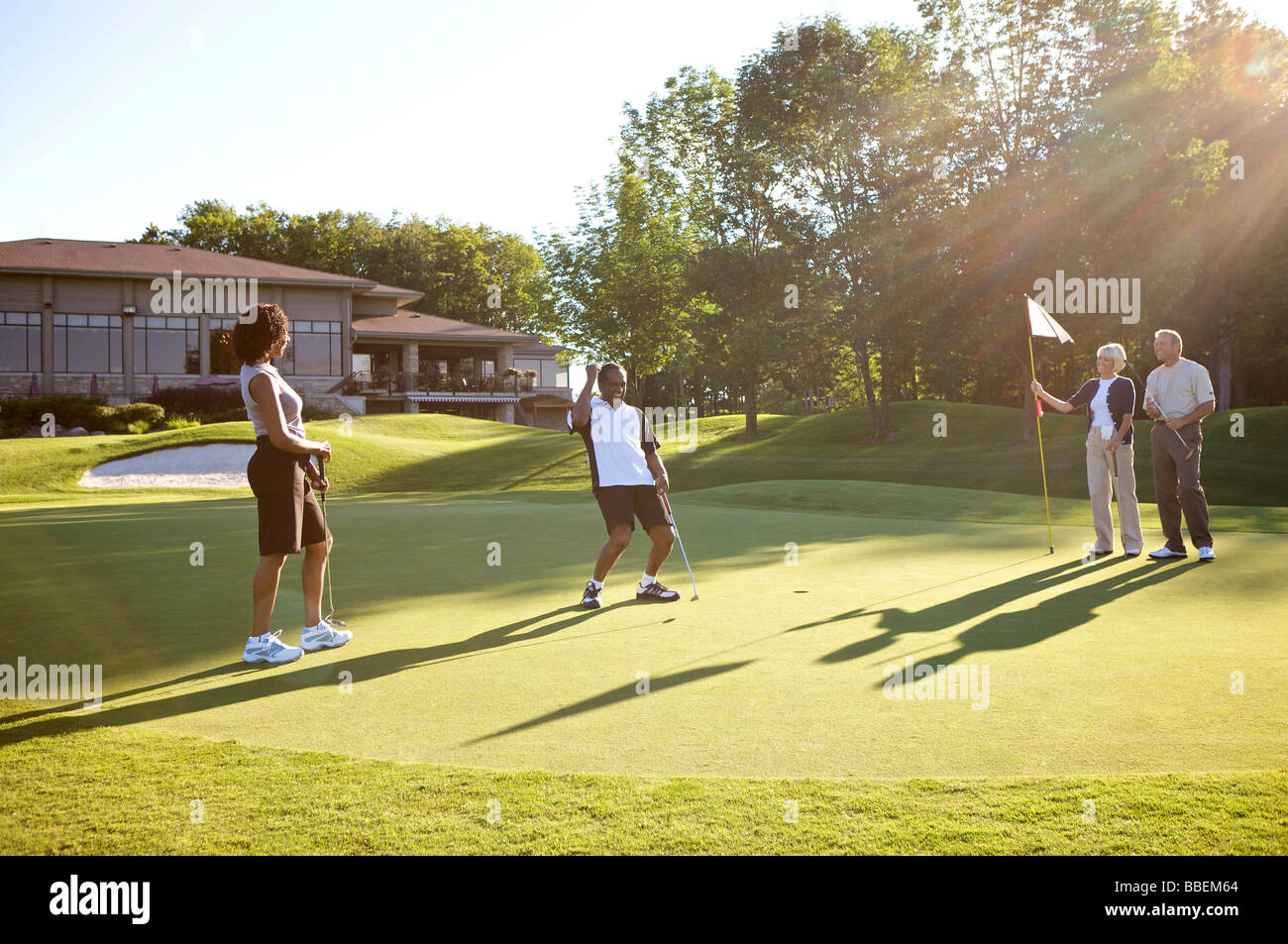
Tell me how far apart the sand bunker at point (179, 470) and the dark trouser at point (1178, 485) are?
89.1 ft

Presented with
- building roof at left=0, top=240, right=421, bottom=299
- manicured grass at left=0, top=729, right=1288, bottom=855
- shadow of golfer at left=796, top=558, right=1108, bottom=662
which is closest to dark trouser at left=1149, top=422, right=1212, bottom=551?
shadow of golfer at left=796, top=558, right=1108, bottom=662

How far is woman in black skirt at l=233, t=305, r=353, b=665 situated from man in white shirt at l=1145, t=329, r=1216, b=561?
30.9 feet

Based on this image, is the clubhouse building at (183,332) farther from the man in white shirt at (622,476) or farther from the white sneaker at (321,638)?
the white sneaker at (321,638)

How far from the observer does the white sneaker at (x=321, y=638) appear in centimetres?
696

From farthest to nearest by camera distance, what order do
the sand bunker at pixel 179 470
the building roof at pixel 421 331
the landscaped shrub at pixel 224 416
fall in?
the building roof at pixel 421 331 < the landscaped shrub at pixel 224 416 < the sand bunker at pixel 179 470

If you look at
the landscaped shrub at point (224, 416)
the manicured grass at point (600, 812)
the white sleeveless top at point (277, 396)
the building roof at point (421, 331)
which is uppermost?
the building roof at point (421, 331)

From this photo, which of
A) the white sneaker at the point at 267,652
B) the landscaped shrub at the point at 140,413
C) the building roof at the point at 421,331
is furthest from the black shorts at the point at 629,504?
the building roof at the point at 421,331

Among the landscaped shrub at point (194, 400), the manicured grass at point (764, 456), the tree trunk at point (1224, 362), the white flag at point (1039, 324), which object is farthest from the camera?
the tree trunk at point (1224, 362)

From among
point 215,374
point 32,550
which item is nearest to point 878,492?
point 32,550

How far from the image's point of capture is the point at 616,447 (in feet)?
29.0

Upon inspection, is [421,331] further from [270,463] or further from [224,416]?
[270,463]

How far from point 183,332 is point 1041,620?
156 ft

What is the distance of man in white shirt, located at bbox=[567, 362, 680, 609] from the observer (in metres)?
8.73
